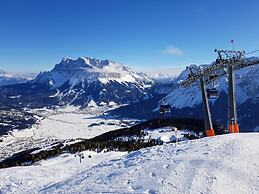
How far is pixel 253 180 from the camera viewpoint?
22.4 meters

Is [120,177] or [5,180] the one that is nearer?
[120,177]

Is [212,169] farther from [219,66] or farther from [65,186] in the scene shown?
[219,66]

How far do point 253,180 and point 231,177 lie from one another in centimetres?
118

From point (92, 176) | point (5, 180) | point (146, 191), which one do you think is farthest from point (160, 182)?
point (5, 180)

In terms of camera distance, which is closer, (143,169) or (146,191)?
(146,191)

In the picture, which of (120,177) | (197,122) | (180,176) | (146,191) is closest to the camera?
(146,191)

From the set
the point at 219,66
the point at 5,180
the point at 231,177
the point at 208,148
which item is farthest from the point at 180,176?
the point at 5,180

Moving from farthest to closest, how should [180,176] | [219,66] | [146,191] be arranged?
[219,66] < [180,176] < [146,191]

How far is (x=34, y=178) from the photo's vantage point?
44531 millimetres

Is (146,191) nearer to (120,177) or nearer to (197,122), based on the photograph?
(120,177)

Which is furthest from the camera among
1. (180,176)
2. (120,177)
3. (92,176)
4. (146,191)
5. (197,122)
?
(197,122)

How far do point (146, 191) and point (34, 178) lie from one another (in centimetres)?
2589

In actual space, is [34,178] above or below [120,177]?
below

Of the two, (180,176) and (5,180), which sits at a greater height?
(180,176)
